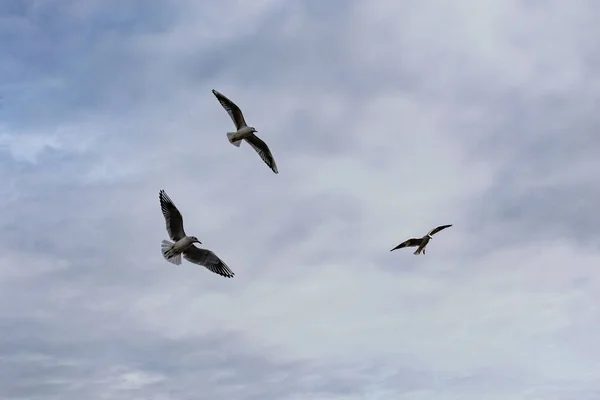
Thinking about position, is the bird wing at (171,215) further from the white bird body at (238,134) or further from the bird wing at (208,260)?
the white bird body at (238,134)

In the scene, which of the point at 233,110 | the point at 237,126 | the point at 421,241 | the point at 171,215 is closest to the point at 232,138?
the point at 237,126

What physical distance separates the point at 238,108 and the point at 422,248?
22.5m

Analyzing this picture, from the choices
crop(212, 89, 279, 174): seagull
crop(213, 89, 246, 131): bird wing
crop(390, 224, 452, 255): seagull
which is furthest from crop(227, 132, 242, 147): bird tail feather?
crop(390, 224, 452, 255): seagull

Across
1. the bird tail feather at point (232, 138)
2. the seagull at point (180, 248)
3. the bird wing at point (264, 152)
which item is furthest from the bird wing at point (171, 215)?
the bird wing at point (264, 152)

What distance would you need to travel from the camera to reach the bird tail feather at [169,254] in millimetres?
71688

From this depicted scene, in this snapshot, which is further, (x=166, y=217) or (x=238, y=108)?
(x=238, y=108)

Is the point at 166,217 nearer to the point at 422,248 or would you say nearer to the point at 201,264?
the point at 201,264

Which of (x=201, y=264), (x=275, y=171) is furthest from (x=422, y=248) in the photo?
(x=201, y=264)

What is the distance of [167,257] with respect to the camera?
71938 mm

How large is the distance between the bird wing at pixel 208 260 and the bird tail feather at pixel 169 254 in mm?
1918

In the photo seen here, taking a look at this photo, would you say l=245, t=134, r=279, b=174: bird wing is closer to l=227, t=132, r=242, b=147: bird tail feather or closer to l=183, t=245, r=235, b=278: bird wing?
l=227, t=132, r=242, b=147: bird tail feather

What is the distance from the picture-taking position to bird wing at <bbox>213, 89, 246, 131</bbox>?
264 ft

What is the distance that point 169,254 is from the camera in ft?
235

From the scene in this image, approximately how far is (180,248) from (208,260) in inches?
163
